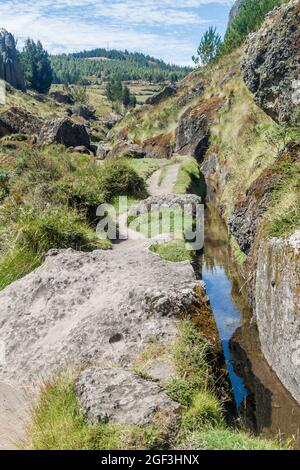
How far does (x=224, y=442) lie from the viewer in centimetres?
610

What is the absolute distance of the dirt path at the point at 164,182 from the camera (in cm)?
2753

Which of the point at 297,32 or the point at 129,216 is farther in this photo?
the point at 129,216

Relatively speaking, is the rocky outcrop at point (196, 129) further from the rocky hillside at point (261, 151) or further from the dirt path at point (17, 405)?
the dirt path at point (17, 405)

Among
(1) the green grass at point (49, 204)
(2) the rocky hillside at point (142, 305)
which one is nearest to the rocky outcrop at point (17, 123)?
(1) the green grass at point (49, 204)

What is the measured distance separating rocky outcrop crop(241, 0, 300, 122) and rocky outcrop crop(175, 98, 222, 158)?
53.5 feet

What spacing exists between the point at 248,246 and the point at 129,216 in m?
7.31

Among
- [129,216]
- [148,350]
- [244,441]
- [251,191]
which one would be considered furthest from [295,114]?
[244,441]

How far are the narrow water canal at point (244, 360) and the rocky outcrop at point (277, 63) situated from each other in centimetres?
658

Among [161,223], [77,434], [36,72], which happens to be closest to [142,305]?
[77,434]

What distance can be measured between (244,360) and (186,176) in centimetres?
1858

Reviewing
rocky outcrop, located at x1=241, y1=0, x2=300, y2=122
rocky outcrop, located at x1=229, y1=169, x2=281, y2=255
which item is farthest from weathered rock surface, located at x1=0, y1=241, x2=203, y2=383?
rocky outcrop, located at x1=241, y1=0, x2=300, y2=122

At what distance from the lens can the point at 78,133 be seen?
51.5 meters

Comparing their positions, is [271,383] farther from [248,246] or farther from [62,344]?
[248,246]

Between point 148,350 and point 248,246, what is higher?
point 148,350
